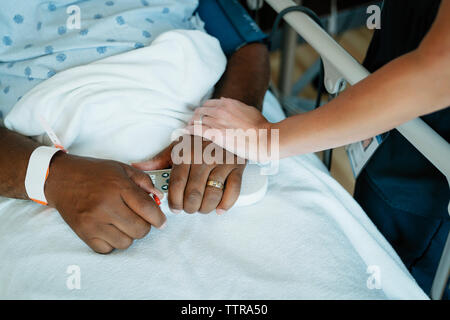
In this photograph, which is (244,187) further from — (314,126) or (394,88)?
(394,88)

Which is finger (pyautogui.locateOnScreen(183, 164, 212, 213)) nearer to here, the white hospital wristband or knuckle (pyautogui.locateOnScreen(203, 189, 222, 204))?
knuckle (pyautogui.locateOnScreen(203, 189, 222, 204))

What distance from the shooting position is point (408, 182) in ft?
2.88

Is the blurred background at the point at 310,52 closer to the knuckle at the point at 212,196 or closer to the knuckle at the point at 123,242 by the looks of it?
the knuckle at the point at 212,196

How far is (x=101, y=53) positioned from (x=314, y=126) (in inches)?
20.3

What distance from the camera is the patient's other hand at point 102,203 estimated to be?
0.67m

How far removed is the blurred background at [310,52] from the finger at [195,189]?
1086mm

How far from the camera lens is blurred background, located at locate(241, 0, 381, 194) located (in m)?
1.83

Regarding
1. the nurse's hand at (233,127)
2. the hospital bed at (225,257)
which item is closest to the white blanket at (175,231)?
the hospital bed at (225,257)

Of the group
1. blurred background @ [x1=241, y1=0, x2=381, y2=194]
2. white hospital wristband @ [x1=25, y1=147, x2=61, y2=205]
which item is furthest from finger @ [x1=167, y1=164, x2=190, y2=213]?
blurred background @ [x1=241, y1=0, x2=381, y2=194]

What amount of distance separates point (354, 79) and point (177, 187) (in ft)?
1.18

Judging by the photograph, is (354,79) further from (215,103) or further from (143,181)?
(143,181)

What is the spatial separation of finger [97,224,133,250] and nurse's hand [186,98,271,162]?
0.23 meters

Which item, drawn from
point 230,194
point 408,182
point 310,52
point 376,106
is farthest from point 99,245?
point 310,52
